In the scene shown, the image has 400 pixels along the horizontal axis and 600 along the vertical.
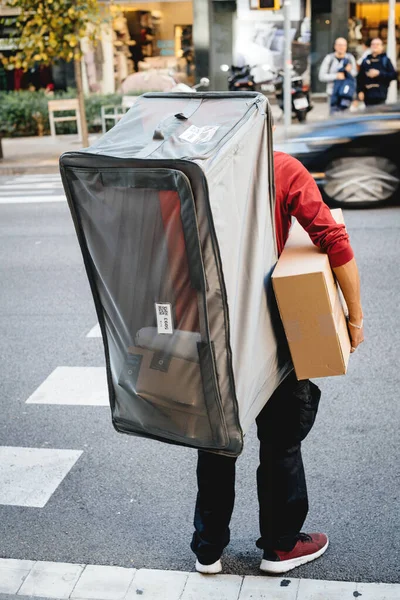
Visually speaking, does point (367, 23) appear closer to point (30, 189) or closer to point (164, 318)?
point (30, 189)

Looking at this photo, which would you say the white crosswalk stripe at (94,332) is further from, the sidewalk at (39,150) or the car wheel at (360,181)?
the sidewalk at (39,150)

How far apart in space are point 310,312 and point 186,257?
0.61 metres

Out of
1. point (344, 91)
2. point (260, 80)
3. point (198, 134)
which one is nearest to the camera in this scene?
point (198, 134)

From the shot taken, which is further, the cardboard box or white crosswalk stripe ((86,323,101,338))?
white crosswalk stripe ((86,323,101,338))

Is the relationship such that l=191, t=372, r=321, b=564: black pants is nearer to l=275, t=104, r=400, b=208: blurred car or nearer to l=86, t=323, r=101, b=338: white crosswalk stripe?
l=86, t=323, r=101, b=338: white crosswalk stripe

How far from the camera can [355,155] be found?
1023 cm

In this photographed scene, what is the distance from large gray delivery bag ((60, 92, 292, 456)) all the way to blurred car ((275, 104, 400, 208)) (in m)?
7.38

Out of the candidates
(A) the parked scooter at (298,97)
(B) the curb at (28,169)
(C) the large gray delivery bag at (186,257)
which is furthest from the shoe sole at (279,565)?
(A) the parked scooter at (298,97)

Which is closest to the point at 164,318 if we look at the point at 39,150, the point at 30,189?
the point at 30,189

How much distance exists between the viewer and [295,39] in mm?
23172

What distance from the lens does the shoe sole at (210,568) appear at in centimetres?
349

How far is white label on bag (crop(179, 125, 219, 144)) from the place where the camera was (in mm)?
2778

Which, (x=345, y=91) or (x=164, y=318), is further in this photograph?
(x=345, y=91)

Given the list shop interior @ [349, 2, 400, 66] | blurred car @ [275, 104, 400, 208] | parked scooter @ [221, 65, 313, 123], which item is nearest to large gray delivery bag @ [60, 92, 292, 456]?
blurred car @ [275, 104, 400, 208]
